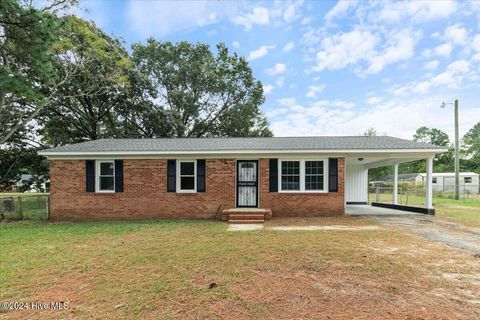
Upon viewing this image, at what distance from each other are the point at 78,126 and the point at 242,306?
23.1 meters

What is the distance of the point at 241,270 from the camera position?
4547 mm

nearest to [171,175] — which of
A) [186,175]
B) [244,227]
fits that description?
[186,175]

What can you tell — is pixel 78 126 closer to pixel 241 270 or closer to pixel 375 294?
pixel 241 270

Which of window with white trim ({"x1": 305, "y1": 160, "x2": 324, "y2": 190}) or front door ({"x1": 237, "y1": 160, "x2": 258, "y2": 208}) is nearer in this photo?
window with white trim ({"x1": 305, "y1": 160, "x2": 324, "y2": 190})

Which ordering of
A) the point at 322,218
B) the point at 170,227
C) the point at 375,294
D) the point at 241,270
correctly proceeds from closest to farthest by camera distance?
the point at 375,294 → the point at 241,270 → the point at 170,227 → the point at 322,218

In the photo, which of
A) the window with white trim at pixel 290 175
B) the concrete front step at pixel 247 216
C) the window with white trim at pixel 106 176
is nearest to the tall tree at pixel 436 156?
the window with white trim at pixel 290 175

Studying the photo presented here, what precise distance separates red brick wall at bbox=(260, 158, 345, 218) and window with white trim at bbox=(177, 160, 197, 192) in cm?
281

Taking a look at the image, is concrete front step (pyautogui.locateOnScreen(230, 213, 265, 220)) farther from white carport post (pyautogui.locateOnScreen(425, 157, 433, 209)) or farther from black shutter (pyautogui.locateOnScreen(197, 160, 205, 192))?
white carport post (pyautogui.locateOnScreen(425, 157, 433, 209))

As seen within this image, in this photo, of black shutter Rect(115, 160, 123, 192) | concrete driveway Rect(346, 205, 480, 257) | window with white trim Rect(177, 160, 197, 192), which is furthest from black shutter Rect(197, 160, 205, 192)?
concrete driveway Rect(346, 205, 480, 257)

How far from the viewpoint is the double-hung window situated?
10688 mm

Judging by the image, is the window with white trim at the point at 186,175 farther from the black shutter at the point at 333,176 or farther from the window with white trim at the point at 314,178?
the black shutter at the point at 333,176

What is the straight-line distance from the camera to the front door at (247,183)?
35.7 ft

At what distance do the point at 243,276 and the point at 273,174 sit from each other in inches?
262

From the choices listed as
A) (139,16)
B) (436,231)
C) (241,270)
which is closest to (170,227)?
(241,270)
